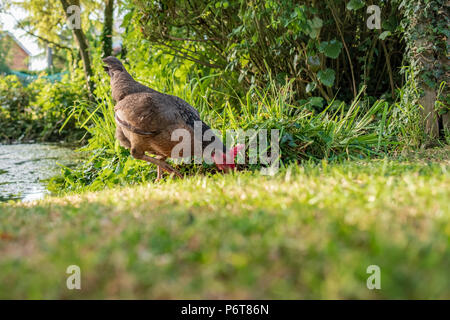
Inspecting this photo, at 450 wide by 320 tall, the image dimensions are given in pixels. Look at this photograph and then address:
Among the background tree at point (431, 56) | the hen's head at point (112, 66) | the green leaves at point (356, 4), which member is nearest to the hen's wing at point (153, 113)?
the hen's head at point (112, 66)

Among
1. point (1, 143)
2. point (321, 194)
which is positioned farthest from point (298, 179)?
point (1, 143)

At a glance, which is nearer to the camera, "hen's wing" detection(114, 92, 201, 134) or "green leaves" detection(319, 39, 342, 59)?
"hen's wing" detection(114, 92, 201, 134)

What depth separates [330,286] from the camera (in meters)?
1.21

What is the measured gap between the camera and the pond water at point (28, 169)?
4941 mm

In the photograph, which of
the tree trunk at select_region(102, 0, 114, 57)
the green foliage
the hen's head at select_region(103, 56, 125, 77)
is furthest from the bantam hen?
the tree trunk at select_region(102, 0, 114, 57)

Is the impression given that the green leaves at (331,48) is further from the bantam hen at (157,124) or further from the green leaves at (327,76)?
the bantam hen at (157,124)

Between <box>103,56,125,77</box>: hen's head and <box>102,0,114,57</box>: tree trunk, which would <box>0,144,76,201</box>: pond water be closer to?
<box>103,56,125,77</box>: hen's head

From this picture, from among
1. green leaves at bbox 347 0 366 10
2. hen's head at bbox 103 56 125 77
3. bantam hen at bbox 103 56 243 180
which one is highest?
green leaves at bbox 347 0 366 10

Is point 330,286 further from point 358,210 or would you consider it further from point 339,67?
point 339,67

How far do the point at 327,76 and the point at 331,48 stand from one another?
1.12 feet

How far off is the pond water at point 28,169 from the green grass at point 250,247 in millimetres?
2907

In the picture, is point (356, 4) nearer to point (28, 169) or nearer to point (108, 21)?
point (28, 169)

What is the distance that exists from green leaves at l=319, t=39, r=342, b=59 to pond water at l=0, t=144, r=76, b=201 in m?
3.73

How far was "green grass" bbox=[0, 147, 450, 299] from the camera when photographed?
1272 millimetres
